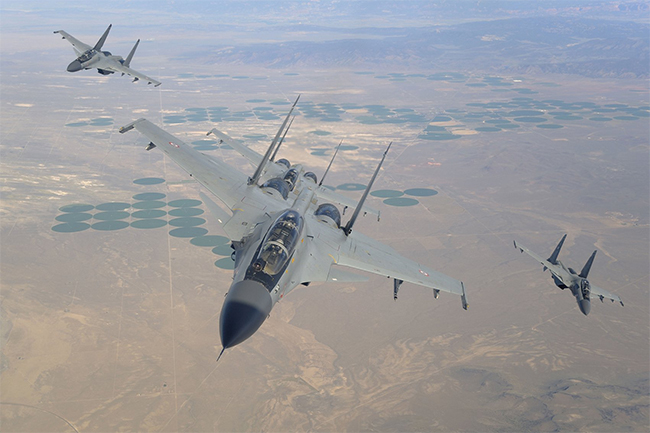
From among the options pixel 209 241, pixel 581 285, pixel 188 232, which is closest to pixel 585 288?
pixel 581 285

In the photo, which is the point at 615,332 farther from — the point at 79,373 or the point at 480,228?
the point at 79,373

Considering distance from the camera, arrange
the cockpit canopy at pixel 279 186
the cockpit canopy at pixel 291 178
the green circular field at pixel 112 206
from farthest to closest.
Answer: the green circular field at pixel 112 206, the cockpit canopy at pixel 291 178, the cockpit canopy at pixel 279 186

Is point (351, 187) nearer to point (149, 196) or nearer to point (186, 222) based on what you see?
point (186, 222)

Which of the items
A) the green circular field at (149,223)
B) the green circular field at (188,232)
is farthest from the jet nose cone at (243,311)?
the green circular field at (149,223)

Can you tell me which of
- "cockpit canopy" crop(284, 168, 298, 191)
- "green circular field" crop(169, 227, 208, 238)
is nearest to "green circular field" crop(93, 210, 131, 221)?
"green circular field" crop(169, 227, 208, 238)

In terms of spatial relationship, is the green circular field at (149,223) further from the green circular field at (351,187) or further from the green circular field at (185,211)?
the green circular field at (351,187)

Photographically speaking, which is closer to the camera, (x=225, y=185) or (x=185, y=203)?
(x=225, y=185)

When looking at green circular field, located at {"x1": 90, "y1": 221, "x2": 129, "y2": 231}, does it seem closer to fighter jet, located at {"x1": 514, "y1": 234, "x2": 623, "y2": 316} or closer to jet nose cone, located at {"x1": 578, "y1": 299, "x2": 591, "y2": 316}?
fighter jet, located at {"x1": 514, "y1": 234, "x2": 623, "y2": 316}
